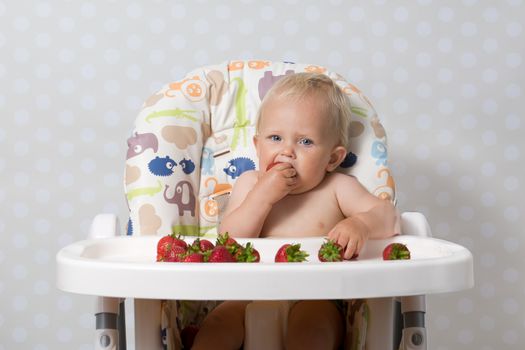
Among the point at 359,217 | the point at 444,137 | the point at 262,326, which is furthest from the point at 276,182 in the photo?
the point at 444,137

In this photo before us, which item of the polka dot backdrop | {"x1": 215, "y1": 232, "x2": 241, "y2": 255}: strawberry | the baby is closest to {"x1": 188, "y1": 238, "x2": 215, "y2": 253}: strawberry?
{"x1": 215, "y1": 232, "x2": 241, "y2": 255}: strawberry

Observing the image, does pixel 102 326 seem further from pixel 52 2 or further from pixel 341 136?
pixel 52 2

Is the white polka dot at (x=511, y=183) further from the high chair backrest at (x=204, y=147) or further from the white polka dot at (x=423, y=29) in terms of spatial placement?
the high chair backrest at (x=204, y=147)

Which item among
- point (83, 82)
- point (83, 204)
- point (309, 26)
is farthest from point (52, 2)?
point (309, 26)

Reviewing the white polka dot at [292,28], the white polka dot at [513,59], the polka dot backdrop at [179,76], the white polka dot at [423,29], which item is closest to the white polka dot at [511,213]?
the polka dot backdrop at [179,76]

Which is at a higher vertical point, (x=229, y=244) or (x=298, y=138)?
(x=298, y=138)

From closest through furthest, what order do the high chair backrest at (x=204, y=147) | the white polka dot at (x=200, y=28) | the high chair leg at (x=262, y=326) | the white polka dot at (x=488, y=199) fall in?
the high chair leg at (x=262, y=326)
the high chair backrest at (x=204, y=147)
the white polka dot at (x=200, y=28)
the white polka dot at (x=488, y=199)

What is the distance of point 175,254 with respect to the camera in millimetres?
1138

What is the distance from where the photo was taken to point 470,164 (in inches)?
89.0

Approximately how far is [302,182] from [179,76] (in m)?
0.80

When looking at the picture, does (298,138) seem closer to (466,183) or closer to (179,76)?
(179,76)

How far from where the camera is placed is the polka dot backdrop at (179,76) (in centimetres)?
218

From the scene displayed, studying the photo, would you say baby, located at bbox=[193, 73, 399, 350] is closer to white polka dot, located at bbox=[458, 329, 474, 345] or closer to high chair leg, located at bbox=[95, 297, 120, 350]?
high chair leg, located at bbox=[95, 297, 120, 350]

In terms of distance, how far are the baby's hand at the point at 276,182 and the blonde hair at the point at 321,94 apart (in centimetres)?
12
